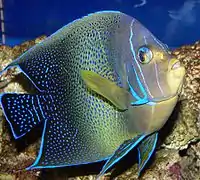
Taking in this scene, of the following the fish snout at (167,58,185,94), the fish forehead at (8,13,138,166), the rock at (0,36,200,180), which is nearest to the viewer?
the fish snout at (167,58,185,94)

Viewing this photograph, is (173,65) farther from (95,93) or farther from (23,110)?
(23,110)

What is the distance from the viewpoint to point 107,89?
0.97 metres

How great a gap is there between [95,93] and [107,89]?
12cm

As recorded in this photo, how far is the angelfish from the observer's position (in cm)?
100

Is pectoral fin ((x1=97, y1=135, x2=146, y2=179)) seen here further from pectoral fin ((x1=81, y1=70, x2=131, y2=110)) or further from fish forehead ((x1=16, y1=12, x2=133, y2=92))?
fish forehead ((x1=16, y1=12, x2=133, y2=92))

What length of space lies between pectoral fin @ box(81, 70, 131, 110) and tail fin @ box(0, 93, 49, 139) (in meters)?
0.22

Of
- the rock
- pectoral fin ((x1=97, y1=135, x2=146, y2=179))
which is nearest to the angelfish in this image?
pectoral fin ((x1=97, y1=135, x2=146, y2=179))

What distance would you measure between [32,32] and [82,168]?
2530mm

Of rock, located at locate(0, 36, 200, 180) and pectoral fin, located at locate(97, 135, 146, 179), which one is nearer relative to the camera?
pectoral fin, located at locate(97, 135, 146, 179)

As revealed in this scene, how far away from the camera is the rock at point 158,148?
153cm

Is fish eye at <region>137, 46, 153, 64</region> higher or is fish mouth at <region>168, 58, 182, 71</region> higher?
fish eye at <region>137, 46, 153, 64</region>

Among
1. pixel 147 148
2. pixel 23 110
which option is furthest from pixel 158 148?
pixel 23 110

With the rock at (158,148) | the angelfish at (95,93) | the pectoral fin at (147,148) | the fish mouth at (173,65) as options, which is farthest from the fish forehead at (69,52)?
the rock at (158,148)

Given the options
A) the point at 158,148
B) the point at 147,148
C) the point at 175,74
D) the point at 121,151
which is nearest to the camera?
the point at 175,74
